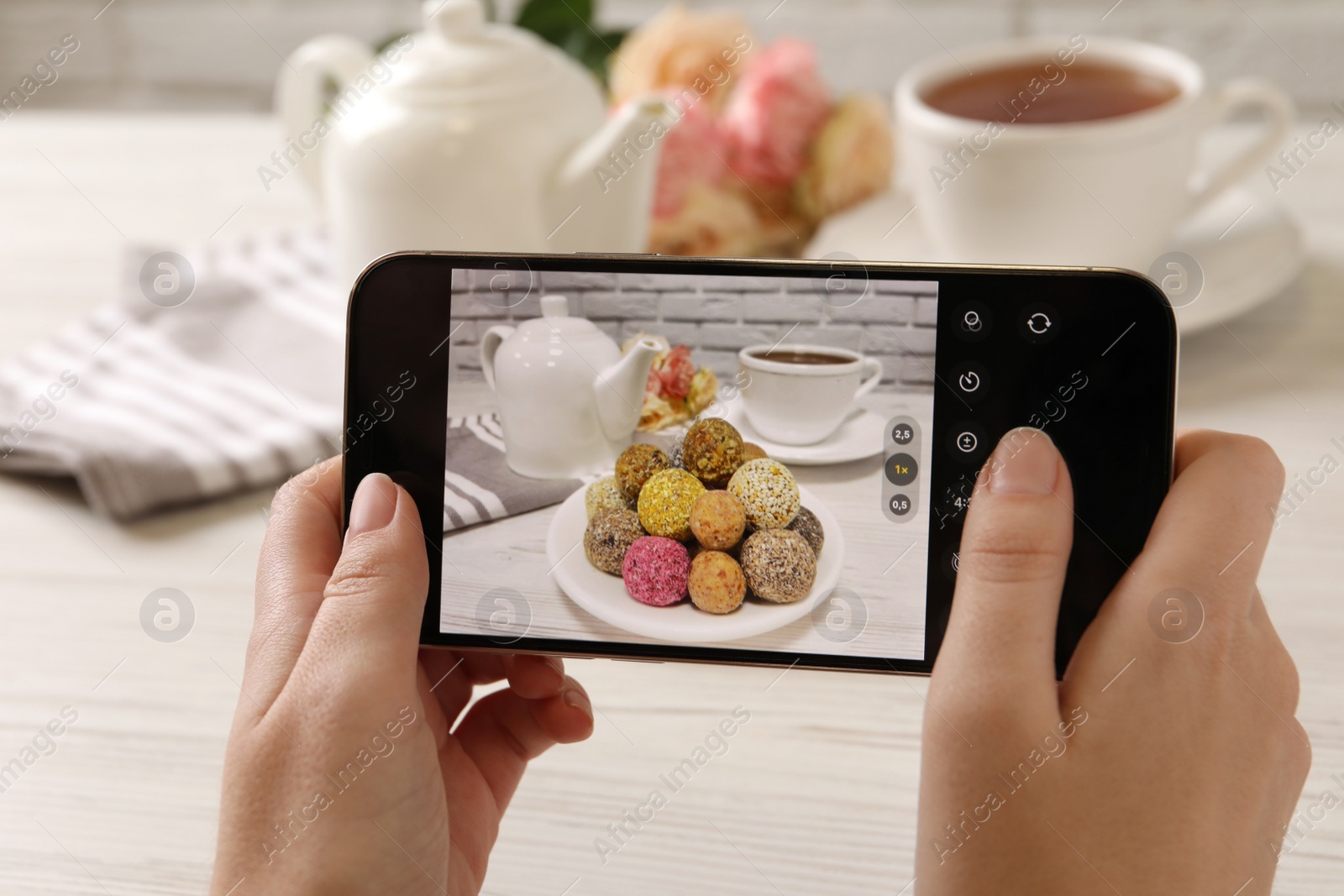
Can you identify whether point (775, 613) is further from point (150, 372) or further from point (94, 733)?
point (150, 372)

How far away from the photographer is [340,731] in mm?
289

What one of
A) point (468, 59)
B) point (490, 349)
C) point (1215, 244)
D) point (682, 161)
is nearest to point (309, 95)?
point (468, 59)

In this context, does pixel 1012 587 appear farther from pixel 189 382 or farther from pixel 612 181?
pixel 189 382

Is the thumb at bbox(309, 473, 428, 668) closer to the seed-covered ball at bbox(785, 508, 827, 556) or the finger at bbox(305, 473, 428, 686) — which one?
the finger at bbox(305, 473, 428, 686)

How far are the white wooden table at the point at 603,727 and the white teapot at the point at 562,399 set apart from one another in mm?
121

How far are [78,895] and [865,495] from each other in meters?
0.30

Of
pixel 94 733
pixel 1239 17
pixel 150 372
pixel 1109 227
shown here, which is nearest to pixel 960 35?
pixel 1239 17

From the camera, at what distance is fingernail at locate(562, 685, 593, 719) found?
1.28ft

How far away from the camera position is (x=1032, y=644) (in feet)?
0.95

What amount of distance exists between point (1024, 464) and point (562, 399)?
155 millimetres

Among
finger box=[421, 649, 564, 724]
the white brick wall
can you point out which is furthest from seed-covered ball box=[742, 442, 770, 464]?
the white brick wall

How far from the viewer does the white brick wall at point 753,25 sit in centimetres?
107

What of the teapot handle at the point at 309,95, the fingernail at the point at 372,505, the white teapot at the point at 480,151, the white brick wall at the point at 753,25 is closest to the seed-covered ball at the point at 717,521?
the fingernail at the point at 372,505

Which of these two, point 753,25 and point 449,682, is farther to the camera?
point 753,25
